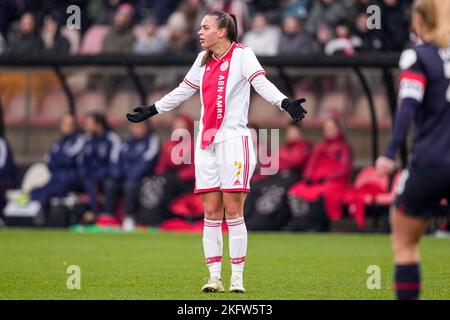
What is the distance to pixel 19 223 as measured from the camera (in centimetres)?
1959

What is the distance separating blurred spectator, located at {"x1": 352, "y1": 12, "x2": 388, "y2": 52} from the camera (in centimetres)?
1862

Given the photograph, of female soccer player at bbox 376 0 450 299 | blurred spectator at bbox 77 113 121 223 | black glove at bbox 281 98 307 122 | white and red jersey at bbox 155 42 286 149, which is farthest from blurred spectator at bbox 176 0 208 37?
female soccer player at bbox 376 0 450 299

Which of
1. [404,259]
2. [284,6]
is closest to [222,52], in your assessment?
[404,259]

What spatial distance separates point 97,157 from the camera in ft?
62.2

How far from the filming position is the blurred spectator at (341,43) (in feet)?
59.1

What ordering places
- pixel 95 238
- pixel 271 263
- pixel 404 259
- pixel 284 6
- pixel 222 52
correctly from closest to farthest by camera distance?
pixel 404 259, pixel 222 52, pixel 271 263, pixel 95 238, pixel 284 6

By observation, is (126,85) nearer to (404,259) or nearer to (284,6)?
(284,6)

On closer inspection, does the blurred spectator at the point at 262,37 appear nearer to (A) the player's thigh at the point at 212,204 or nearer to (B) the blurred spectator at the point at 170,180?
(B) the blurred spectator at the point at 170,180

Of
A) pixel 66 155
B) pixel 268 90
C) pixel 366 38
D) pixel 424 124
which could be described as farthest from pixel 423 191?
pixel 66 155

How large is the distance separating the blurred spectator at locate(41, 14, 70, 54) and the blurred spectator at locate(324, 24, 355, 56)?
192 inches

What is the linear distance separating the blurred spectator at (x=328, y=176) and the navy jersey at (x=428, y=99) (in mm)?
10654

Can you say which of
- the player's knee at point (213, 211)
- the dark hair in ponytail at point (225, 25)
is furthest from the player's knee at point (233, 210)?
the dark hair in ponytail at point (225, 25)

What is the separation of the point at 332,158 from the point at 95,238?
3848 mm

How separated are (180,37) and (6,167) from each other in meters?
4.03
